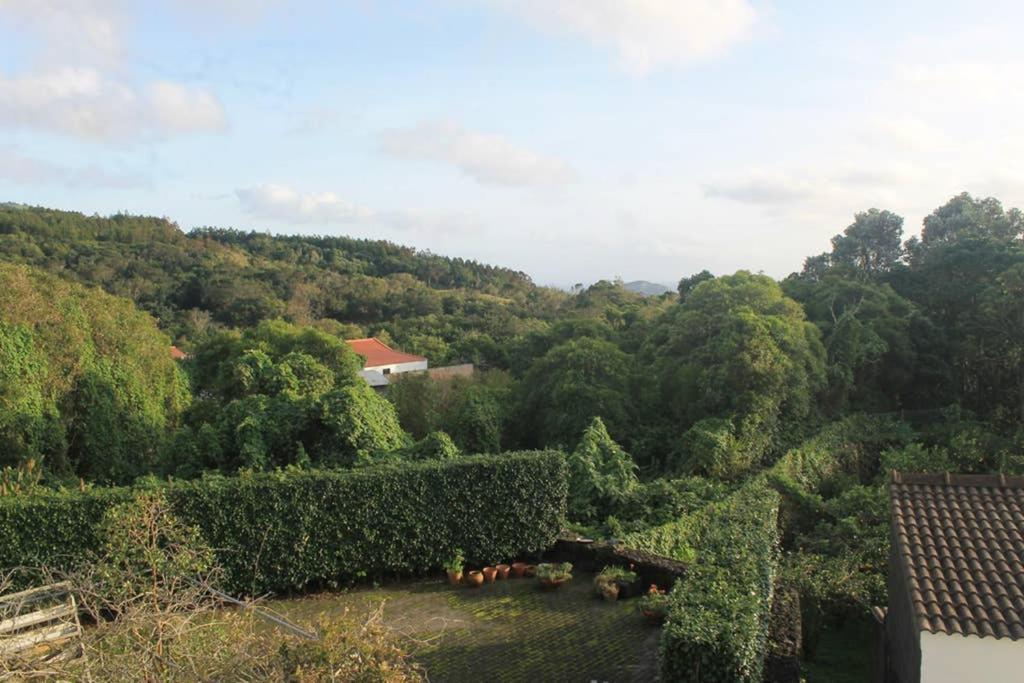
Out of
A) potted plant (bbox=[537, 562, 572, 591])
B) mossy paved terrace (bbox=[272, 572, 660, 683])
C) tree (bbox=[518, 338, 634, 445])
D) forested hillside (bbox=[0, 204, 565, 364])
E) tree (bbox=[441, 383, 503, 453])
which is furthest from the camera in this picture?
forested hillside (bbox=[0, 204, 565, 364])

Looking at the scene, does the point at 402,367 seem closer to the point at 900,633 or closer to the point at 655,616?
the point at 655,616

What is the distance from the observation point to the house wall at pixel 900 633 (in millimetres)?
7422

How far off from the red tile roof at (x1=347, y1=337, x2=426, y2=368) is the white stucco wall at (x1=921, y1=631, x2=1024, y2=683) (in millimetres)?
35028

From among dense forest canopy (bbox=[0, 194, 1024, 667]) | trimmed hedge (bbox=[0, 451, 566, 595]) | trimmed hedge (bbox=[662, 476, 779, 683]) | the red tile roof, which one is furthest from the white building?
the red tile roof

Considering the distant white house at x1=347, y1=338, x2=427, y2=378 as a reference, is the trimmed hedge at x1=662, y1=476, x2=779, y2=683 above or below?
below

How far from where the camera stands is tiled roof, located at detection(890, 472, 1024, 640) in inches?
273

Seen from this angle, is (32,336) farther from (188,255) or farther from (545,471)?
(188,255)

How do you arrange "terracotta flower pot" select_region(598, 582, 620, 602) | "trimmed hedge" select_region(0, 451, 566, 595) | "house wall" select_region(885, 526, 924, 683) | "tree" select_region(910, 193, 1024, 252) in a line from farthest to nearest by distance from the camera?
1. "tree" select_region(910, 193, 1024, 252)
2. "terracotta flower pot" select_region(598, 582, 620, 602)
3. "trimmed hedge" select_region(0, 451, 566, 595)
4. "house wall" select_region(885, 526, 924, 683)

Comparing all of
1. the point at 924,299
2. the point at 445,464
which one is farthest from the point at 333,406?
the point at 924,299

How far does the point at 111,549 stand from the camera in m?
8.30

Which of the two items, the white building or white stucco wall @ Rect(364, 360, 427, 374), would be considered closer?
the white building

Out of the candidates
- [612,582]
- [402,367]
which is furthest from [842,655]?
[402,367]

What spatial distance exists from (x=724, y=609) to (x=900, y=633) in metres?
2.51

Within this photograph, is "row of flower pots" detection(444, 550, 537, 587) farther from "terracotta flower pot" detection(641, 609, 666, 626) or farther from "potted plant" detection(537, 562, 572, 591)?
"terracotta flower pot" detection(641, 609, 666, 626)
